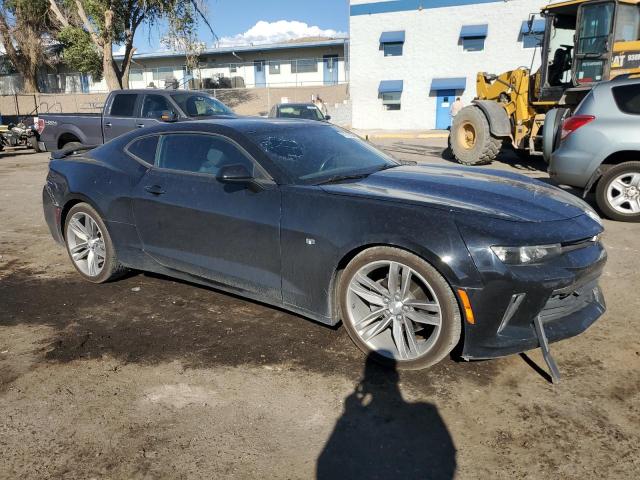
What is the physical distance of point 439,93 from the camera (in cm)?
2789

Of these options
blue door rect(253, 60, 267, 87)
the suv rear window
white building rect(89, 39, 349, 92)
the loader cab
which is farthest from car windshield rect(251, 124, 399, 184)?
blue door rect(253, 60, 267, 87)

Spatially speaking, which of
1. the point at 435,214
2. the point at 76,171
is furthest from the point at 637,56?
Answer: the point at 76,171

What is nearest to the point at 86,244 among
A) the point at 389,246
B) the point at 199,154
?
the point at 199,154

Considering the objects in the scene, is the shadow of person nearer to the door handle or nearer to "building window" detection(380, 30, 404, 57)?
the door handle

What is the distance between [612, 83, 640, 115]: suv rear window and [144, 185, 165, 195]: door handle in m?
5.91

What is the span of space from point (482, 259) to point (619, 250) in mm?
3657

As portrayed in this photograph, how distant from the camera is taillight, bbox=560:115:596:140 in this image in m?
6.91

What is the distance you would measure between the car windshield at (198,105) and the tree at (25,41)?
26.9 meters

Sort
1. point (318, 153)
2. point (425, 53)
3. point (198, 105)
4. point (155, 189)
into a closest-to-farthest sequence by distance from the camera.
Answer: point (318, 153)
point (155, 189)
point (198, 105)
point (425, 53)

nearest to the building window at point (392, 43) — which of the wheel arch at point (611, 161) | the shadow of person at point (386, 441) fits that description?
the wheel arch at point (611, 161)

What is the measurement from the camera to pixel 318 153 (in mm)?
4000

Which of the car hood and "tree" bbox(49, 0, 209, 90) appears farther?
"tree" bbox(49, 0, 209, 90)

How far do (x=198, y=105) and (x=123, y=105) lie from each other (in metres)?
1.76

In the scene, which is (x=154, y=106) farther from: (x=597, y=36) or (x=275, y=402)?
(x=275, y=402)
